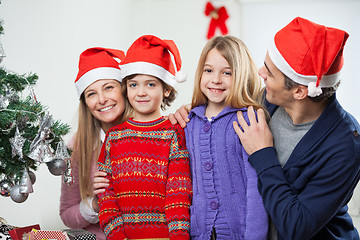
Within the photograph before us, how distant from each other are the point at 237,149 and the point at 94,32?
2.32 meters

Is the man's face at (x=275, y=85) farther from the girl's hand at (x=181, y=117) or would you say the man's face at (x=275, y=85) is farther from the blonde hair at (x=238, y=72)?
the girl's hand at (x=181, y=117)

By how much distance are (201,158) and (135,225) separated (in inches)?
14.3

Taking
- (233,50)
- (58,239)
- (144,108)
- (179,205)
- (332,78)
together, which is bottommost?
(58,239)

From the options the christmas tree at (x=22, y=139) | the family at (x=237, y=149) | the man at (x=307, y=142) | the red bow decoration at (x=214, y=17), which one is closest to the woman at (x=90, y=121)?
the family at (x=237, y=149)

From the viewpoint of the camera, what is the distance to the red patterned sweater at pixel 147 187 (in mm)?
1623

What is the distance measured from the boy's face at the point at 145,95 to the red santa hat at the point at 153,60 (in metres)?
0.03

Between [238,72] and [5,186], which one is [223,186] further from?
[5,186]

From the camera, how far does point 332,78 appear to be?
4.84ft

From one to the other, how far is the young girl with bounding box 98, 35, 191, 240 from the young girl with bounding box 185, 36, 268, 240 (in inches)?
2.2

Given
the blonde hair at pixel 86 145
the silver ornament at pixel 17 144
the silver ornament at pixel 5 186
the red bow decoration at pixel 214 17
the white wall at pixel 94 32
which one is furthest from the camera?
the red bow decoration at pixel 214 17

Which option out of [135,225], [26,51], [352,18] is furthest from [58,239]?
[352,18]

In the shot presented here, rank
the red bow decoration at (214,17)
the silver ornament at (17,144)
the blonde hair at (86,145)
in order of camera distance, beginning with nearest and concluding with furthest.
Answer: the silver ornament at (17,144)
the blonde hair at (86,145)
the red bow decoration at (214,17)

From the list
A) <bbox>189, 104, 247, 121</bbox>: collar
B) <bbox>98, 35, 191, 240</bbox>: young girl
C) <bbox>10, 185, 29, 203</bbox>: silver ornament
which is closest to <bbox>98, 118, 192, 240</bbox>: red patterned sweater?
<bbox>98, 35, 191, 240</bbox>: young girl

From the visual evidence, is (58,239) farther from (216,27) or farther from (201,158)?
(216,27)
